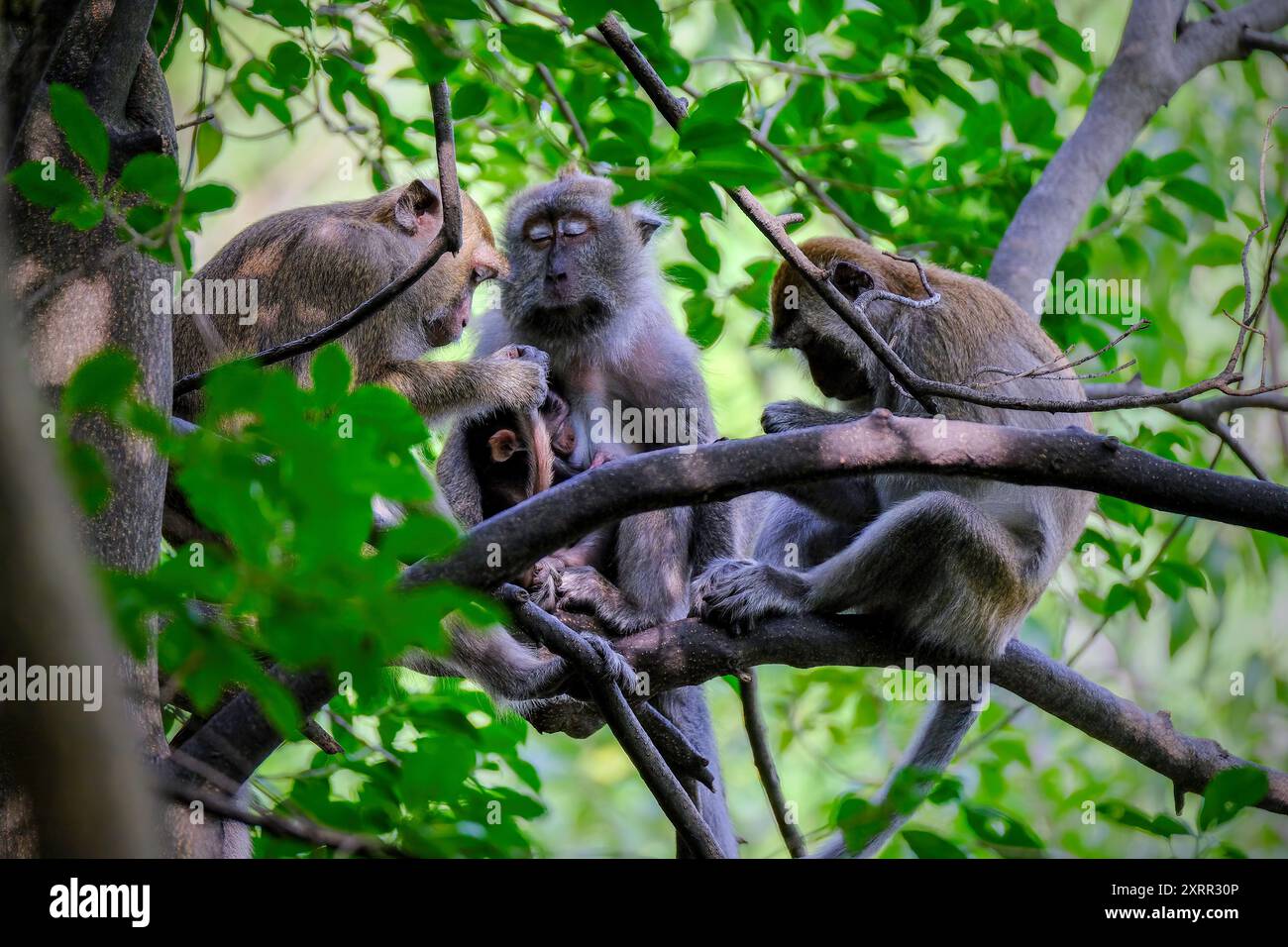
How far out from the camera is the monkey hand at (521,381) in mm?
5895

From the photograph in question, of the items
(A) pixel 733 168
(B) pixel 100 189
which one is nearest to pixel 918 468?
(A) pixel 733 168

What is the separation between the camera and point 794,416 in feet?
18.5

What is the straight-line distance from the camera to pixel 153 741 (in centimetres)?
313

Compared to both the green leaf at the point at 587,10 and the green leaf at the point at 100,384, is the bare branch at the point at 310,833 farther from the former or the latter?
the green leaf at the point at 587,10

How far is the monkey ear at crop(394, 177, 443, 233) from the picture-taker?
6016 millimetres

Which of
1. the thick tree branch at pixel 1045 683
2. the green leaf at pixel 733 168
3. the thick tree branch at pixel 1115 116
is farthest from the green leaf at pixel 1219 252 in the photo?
the green leaf at pixel 733 168

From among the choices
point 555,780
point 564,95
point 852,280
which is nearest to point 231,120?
point 555,780

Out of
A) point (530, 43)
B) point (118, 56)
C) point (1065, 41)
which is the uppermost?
point (1065, 41)

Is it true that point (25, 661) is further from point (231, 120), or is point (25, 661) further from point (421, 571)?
point (231, 120)

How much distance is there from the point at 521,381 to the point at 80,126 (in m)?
3.30

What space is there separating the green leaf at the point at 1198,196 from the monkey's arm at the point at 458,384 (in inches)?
125

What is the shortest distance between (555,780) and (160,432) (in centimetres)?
1363

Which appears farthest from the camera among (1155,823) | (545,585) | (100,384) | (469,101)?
(545,585)

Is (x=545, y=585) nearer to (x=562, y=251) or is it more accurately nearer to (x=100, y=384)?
(x=562, y=251)
